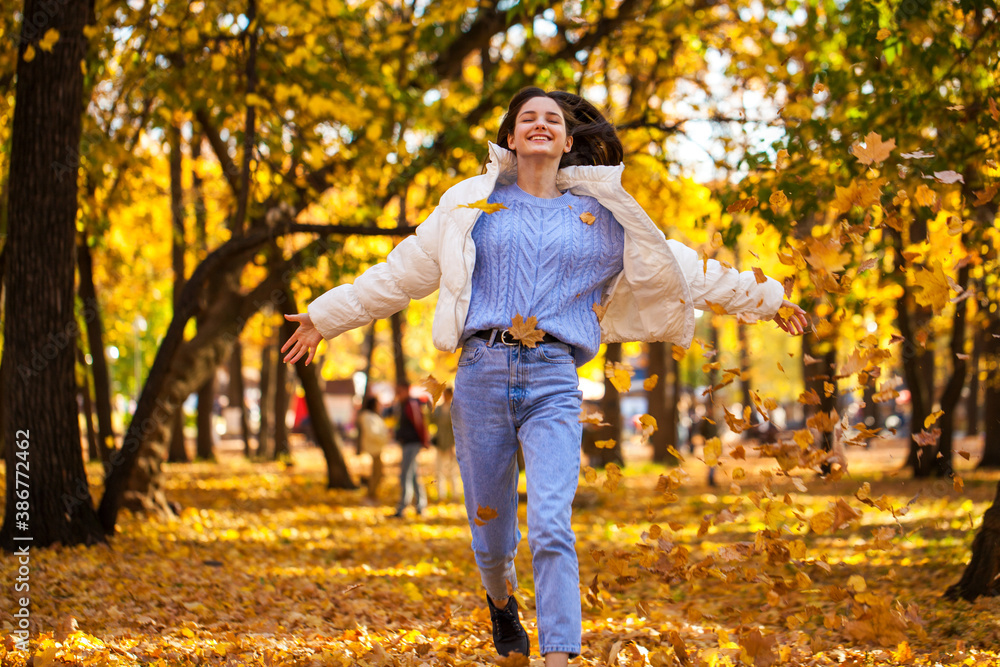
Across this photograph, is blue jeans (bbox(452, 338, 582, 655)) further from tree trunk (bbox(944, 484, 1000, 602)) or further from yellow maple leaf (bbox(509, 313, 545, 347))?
tree trunk (bbox(944, 484, 1000, 602))

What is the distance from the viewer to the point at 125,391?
2902 cm

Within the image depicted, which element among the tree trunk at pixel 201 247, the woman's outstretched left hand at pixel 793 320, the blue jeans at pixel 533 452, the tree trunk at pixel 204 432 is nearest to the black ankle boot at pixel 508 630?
the blue jeans at pixel 533 452

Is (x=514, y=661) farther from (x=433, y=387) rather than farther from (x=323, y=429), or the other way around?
(x=323, y=429)

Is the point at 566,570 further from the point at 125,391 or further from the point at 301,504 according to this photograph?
the point at 125,391

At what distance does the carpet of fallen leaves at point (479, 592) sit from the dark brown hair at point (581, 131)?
1307 mm

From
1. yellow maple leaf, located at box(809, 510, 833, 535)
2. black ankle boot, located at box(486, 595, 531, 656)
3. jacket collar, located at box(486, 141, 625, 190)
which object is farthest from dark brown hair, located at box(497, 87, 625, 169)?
black ankle boot, located at box(486, 595, 531, 656)

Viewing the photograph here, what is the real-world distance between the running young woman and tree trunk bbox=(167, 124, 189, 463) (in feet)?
24.3

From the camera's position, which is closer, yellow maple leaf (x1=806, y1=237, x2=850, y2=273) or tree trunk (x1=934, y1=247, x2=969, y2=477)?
yellow maple leaf (x1=806, y1=237, x2=850, y2=273)

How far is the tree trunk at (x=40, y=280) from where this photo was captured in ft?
21.5

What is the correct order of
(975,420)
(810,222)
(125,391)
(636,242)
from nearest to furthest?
(636,242) → (810,222) → (125,391) → (975,420)

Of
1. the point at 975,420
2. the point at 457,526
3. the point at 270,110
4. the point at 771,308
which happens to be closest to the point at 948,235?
the point at 771,308

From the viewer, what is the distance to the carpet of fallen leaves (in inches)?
148

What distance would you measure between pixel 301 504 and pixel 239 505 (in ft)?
2.95

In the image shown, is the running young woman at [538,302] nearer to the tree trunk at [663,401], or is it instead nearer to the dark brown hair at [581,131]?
the dark brown hair at [581,131]
